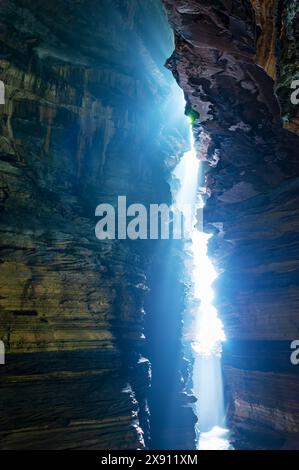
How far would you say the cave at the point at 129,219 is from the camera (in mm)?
10195

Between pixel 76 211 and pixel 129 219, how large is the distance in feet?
10.1

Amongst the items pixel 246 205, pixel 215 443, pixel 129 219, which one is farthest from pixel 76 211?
pixel 215 443

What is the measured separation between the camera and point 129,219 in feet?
55.3

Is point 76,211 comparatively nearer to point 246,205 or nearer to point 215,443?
point 246,205

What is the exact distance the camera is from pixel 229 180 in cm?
1323

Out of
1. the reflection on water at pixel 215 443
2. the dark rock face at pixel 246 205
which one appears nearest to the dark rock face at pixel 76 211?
the reflection on water at pixel 215 443

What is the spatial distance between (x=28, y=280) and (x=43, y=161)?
218 inches

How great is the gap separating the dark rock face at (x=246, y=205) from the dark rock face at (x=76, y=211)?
408cm

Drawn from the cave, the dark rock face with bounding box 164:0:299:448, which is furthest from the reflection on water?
the dark rock face with bounding box 164:0:299:448

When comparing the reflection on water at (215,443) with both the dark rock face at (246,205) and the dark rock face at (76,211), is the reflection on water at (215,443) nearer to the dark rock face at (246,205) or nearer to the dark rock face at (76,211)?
the dark rock face at (76,211)

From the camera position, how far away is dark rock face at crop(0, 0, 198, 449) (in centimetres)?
1111

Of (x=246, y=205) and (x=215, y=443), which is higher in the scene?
(x=246, y=205)

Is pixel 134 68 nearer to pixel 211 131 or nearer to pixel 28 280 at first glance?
pixel 211 131

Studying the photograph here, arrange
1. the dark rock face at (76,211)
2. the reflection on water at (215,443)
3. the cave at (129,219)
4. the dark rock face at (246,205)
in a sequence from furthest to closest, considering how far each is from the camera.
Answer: the reflection on water at (215,443), the dark rock face at (76,211), the cave at (129,219), the dark rock face at (246,205)
